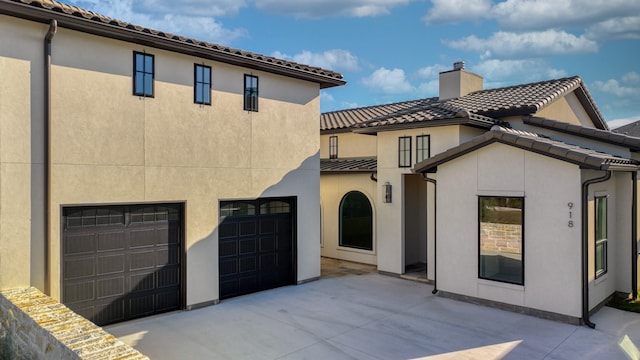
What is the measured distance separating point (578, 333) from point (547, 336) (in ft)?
2.28

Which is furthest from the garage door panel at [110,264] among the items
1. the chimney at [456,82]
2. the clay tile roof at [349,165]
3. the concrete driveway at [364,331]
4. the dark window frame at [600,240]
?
the chimney at [456,82]

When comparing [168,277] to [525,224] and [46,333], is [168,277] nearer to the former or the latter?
[46,333]

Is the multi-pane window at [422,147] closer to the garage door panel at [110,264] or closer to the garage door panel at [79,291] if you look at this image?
the garage door panel at [110,264]

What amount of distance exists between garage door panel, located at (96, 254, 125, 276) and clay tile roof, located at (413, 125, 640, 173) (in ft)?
24.5

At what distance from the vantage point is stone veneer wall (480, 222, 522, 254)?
958 centimetres

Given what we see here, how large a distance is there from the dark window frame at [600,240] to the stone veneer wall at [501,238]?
1.57 m

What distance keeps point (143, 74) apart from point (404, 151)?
772 cm

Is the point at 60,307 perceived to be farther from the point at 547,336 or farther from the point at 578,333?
the point at 578,333

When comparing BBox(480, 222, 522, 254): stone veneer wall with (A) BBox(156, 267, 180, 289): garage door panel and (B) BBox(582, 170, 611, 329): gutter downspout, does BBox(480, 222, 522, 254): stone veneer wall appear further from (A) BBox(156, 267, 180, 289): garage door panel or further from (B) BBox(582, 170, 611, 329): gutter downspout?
(A) BBox(156, 267, 180, 289): garage door panel

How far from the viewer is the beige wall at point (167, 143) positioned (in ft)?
25.2

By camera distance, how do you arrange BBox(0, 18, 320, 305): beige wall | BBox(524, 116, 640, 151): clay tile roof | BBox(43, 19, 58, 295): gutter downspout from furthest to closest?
BBox(524, 116, 640, 151): clay tile roof < BBox(0, 18, 320, 305): beige wall < BBox(43, 19, 58, 295): gutter downspout

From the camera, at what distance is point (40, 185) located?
24.8 feet

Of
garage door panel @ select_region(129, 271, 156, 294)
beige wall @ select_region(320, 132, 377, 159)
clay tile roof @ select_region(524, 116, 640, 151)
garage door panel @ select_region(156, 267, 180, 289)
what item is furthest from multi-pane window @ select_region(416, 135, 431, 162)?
garage door panel @ select_region(129, 271, 156, 294)

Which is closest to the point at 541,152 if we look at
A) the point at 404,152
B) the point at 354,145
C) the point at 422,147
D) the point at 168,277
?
the point at 422,147
